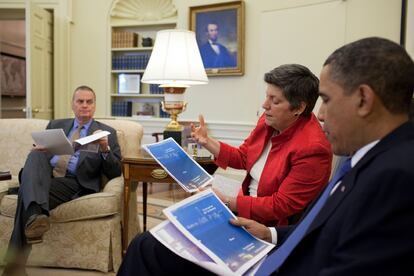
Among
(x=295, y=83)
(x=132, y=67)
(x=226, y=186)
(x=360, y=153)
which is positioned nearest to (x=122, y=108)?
(x=132, y=67)

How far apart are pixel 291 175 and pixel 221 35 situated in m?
3.17

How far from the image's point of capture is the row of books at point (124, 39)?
477 cm

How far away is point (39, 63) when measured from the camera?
4.45m

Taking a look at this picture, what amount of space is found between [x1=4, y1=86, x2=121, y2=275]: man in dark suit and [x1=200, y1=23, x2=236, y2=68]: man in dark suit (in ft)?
6.73

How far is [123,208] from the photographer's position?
7.93 feet

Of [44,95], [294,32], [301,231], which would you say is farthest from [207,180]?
[44,95]

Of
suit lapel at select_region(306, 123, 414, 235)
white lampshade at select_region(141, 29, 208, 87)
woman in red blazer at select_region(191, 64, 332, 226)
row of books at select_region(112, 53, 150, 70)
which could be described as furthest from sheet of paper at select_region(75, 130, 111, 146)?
row of books at select_region(112, 53, 150, 70)

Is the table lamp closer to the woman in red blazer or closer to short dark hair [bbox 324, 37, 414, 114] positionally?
the woman in red blazer

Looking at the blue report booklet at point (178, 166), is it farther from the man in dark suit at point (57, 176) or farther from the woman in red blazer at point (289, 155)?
the man in dark suit at point (57, 176)

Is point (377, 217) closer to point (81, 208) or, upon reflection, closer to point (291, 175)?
point (291, 175)

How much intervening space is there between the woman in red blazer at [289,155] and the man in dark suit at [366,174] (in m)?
0.45

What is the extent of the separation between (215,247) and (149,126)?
3.86 m

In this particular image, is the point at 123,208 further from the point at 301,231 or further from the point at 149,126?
the point at 149,126

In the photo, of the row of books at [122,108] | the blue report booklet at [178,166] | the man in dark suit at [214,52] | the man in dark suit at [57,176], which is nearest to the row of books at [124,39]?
the row of books at [122,108]
